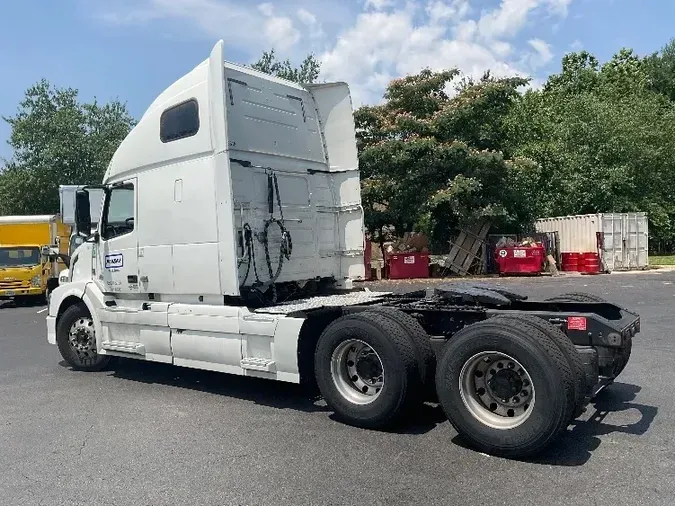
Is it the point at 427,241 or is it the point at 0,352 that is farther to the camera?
the point at 427,241

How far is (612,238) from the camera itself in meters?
25.4

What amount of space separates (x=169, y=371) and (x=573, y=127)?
28243 millimetres

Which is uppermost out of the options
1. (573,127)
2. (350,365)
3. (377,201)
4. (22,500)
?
(573,127)

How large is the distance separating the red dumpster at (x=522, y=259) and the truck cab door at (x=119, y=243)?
1873 centimetres

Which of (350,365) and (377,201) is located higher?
(377,201)

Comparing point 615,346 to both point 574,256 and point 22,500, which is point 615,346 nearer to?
point 22,500

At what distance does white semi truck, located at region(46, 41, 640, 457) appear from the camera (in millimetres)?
5172

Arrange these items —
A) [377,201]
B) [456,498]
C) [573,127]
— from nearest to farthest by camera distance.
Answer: [456,498] → [377,201] → [573,127]

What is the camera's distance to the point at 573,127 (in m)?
31.8

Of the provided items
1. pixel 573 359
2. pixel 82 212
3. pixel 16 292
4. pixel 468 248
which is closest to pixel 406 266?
pixel 468 248

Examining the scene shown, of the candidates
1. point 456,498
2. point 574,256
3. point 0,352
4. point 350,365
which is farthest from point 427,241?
point 456,498

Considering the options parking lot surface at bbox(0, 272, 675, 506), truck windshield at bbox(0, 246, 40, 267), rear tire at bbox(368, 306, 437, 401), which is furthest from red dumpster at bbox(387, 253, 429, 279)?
rear tire at bbox(368, 306, 437, 401)

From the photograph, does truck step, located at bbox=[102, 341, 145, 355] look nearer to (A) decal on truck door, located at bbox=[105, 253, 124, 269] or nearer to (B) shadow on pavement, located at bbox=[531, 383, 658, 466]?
(A) decal on truck door, located at bbox=[105, 253, 124, 269]

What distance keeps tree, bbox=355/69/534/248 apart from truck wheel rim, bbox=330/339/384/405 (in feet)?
61.0
